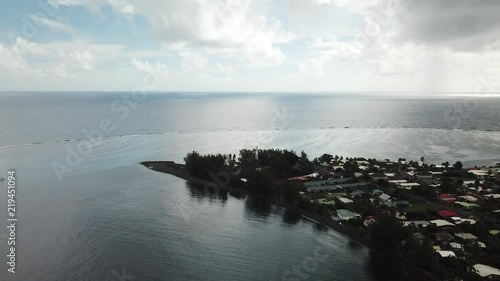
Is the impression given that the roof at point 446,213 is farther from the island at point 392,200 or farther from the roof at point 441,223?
the roof at point 441,223

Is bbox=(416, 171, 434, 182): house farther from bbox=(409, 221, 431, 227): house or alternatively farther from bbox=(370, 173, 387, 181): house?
bbox=(409, 221, 431, 227): house

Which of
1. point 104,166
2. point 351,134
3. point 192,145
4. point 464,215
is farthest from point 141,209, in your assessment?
point 351,134

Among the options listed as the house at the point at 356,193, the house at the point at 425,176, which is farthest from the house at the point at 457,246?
the house at the point at 425,176

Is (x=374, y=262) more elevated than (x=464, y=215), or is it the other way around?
(x=464, y=215)

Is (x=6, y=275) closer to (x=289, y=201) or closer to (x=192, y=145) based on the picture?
(x=289, y=201)
